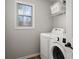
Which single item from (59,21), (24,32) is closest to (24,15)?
(24,32)

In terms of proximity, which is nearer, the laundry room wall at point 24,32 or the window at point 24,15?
the laundry room wall at point 24,32

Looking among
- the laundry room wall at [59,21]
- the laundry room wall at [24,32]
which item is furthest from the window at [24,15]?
the laundry room wall at [59,21]

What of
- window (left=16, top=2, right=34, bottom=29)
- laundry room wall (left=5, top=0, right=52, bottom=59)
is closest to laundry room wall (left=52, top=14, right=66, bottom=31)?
laundry room wall (left=5, top=0, right=52, bottom=59)

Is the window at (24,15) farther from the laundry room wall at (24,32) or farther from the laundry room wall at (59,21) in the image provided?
the laundry room wall at (59,21)

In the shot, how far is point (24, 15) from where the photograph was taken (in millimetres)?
2684

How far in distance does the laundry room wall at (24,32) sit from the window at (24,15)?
0.16m

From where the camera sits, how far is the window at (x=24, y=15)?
8.37ft

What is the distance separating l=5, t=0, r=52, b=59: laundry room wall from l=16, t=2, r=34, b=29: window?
0.16 m

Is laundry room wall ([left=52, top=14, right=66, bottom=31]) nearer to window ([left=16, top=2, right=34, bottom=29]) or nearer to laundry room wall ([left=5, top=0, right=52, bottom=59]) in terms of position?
laundry room wall ([left=5, top=0, right=52, bottom=59])

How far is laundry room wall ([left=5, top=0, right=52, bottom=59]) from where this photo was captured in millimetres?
2283

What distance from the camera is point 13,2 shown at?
2361 mm
